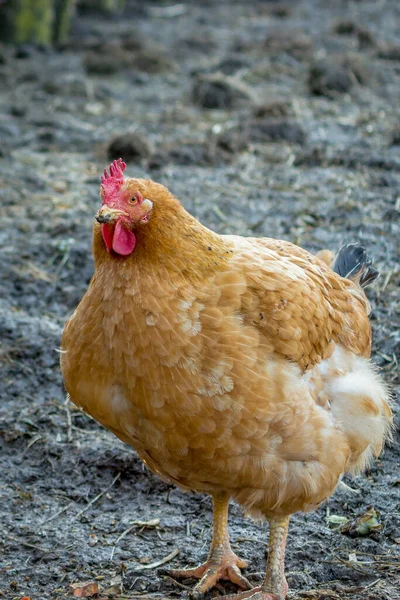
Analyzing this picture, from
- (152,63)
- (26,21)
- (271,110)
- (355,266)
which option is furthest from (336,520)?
(26,21)

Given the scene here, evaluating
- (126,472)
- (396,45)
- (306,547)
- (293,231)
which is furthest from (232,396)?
(396,45)

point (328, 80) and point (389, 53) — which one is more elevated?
point (389, 53)

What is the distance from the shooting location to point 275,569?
3.61 m

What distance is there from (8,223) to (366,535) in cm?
426

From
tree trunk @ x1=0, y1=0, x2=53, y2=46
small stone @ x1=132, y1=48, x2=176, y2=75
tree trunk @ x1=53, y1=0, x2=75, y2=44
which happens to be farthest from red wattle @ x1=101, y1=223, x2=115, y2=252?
tree trunk @ x1=53, y1=0, x2=75, y2=44

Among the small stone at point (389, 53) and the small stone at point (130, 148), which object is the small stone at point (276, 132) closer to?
the small stone at point (130, 148)

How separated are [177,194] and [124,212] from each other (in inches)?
167

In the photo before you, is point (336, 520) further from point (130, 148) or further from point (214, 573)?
point (130, 148)

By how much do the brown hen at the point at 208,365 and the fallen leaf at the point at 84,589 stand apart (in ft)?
2.02

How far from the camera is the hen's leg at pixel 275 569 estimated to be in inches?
142

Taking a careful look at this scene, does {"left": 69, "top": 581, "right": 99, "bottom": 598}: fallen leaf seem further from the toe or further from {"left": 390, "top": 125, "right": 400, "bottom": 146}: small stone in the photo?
{"left": 390, "top": 125, "right": 400, "bottom": 146}: small stone

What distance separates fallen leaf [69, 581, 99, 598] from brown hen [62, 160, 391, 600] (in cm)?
62

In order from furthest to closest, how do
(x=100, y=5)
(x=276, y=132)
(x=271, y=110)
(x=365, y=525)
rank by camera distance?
(x=100, y=5) < (x=271, y=110) < (x=276, y=132) < (x=365, y=525)

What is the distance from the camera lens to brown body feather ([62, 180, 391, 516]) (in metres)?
3.15
